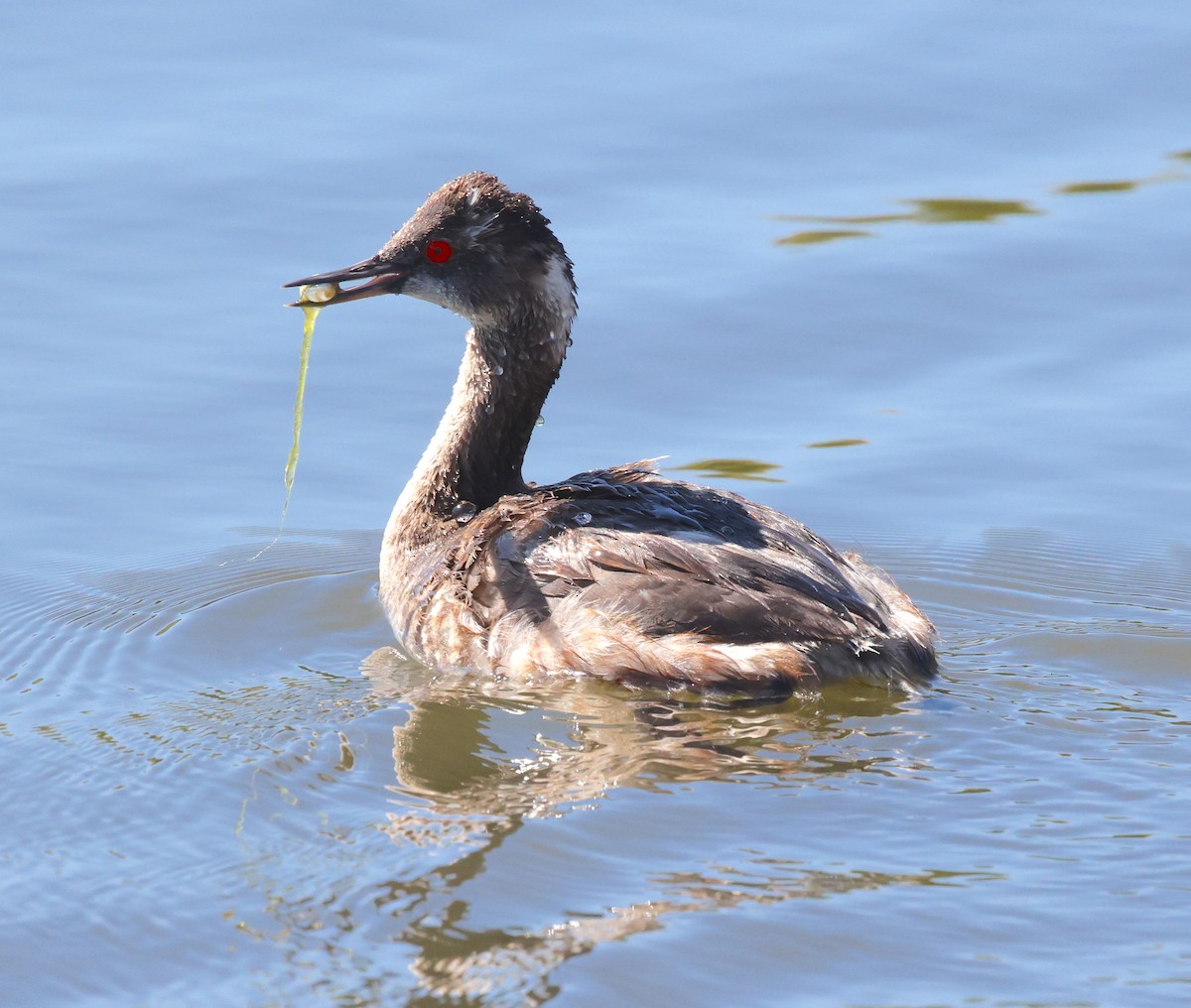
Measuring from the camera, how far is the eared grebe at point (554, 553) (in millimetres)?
7488

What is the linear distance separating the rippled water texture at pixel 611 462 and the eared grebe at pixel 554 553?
202 millimetres

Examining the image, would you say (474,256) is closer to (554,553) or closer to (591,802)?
(554,553)

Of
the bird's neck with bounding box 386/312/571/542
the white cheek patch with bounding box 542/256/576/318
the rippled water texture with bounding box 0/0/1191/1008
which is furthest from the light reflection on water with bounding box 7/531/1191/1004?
the white cheek patch with bounding box 542/256/576/318

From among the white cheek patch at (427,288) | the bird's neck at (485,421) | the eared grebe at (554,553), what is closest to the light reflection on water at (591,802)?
the eared grebe at (554,553)

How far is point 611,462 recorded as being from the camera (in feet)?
33.9

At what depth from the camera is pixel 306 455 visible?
34.4 ft

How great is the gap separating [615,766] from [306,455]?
159 inches

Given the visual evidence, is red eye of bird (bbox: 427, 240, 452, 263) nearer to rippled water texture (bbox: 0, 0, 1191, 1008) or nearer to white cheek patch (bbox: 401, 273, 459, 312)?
white cheek patch (bbox: 401, 273, 459, 312)

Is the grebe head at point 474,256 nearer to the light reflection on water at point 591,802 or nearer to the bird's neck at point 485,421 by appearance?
the bird's neck at point 485,421

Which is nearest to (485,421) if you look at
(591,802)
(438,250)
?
(438,250)

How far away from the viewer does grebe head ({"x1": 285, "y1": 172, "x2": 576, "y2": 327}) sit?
28.6ft

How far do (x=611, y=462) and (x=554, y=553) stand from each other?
2445 millimetres

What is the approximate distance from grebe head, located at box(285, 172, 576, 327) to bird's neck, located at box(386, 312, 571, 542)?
0.53 ft

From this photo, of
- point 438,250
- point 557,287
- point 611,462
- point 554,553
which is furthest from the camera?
point 611,462
